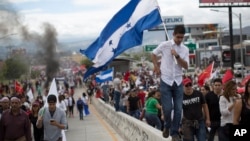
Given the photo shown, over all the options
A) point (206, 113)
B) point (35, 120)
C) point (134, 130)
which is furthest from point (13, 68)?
Answer: point (206, 113)

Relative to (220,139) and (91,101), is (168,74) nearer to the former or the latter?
(220,139)

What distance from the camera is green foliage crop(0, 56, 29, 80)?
74.4 meters

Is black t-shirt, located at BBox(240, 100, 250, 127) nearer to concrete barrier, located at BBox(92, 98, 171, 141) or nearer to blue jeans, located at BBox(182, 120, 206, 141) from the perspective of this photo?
concrete barrier, located at BBox(92, 98, 171, 141)

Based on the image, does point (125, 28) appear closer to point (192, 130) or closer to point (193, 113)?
point (193, 113)

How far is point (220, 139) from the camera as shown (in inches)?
356

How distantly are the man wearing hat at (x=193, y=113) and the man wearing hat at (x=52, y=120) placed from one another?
214cm

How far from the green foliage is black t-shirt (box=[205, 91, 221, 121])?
2491 inches

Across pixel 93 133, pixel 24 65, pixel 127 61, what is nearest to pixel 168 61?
pixel 93 133

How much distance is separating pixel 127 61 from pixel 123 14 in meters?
54.3

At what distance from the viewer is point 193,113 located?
30.0 ft

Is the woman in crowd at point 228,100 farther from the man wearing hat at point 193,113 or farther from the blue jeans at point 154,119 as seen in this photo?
the blue jeans at point 154,119

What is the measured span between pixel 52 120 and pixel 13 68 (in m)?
72.2

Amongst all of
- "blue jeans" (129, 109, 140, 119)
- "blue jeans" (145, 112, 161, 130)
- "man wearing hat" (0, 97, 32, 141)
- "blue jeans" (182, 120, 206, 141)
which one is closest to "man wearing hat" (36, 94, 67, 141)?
"man wearing hat" (0, 97, 32, 141)

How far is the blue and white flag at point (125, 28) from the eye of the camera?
10587 mm
